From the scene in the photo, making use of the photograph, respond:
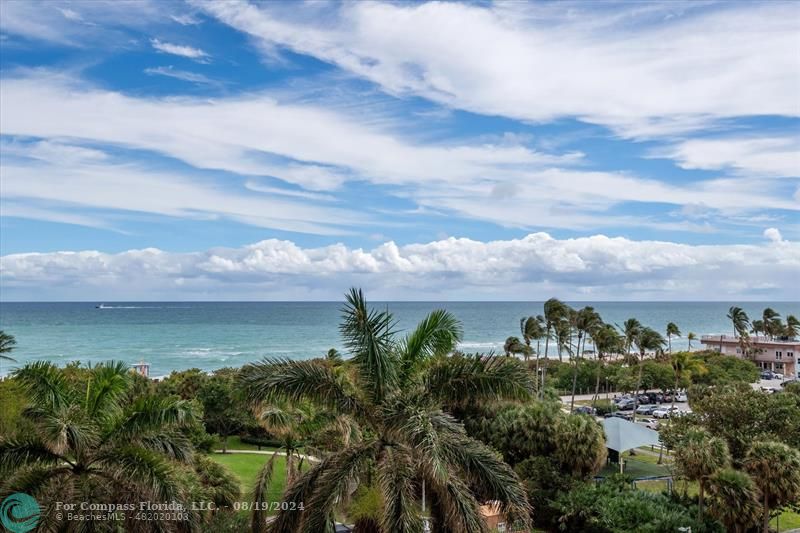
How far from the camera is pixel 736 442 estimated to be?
2181 centimetres

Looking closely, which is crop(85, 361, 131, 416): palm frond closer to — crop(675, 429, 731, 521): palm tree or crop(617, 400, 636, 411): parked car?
crop(675, 429, 731, 521): palm tree

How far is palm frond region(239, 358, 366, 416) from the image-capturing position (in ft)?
31.3

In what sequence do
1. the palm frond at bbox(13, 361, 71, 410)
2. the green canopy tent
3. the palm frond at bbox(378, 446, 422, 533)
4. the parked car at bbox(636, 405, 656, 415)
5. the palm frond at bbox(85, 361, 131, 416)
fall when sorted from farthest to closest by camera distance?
the parked car at bbox(636, 405, 656, 415) → the green canopy tent → the palm frond at bbox(85, 361, 131, 416) → the palm frond at bbox(13, 361, 71, 410) → the palm frond at bbox(378, 446, 422, 533)

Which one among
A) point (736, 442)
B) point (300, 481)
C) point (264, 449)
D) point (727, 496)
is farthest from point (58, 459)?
point (264, 449)

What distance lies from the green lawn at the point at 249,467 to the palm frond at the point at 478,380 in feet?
50.8

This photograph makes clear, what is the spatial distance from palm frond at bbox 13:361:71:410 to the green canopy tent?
22.4 metres

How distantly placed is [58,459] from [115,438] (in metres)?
0.99

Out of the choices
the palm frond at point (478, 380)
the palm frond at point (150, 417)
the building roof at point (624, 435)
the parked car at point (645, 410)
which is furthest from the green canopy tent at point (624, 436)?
the parked car at point (645, 410)

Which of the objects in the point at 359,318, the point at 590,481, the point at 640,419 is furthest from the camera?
the point at 640,419

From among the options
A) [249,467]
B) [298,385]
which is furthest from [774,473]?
[249,467]

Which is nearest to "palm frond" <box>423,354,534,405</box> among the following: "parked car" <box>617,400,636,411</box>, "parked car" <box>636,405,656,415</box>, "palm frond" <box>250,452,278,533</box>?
"palm frond" <box>250,452,278,533</box>

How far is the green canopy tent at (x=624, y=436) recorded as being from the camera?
2648 cm

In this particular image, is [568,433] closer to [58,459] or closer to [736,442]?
[736,442]

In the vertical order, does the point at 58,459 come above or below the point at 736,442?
above
